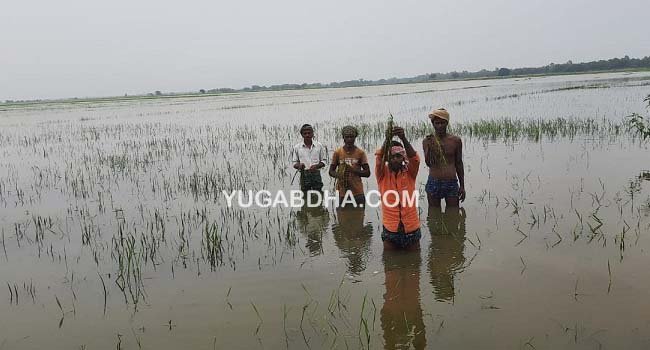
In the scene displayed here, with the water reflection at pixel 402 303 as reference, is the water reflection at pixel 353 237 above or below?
above

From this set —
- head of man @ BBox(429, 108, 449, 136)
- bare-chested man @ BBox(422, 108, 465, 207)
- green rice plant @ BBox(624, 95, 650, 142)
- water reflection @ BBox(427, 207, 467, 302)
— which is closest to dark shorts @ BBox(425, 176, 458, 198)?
bare-chested man @ BBox(422, 108, 465, 207)

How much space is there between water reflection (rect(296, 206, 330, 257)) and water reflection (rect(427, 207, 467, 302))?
3.67 ft

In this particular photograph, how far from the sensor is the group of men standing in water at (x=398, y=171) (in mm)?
3760

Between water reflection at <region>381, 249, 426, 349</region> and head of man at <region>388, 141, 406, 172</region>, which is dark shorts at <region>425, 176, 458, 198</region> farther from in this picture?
head of man at <region>388, 141, 406, 172</region>

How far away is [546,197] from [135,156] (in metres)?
9.24

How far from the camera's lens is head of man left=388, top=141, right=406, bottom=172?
12.1 ft

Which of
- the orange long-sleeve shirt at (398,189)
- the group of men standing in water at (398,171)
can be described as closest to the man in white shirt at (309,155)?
the group of men standing in water at (398,171)

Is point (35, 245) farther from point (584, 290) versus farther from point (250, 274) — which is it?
point (584, 290)

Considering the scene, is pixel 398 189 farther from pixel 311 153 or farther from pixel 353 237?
pixel 311 153

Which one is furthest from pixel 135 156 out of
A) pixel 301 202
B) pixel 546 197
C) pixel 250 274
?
pixel 546 197

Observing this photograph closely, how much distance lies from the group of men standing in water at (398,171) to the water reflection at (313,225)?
0.37 m

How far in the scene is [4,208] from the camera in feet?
22.1

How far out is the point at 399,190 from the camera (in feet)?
12.4

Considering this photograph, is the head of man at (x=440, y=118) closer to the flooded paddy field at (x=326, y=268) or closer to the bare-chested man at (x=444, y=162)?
the bare-chested man at (x=444, y=162)
